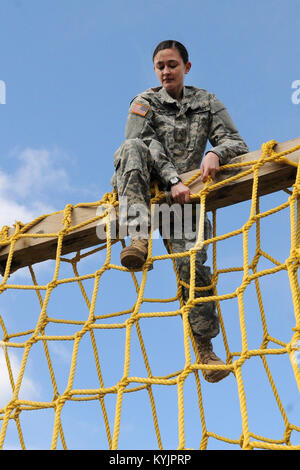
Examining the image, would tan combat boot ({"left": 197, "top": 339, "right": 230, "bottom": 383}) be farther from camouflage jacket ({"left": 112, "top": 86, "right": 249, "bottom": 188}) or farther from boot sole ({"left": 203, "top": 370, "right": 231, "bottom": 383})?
camouflage jacket ({"left": 112, "top": 86, "right": 249, "bottom": 188})

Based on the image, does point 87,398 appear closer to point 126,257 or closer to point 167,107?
point 126,257

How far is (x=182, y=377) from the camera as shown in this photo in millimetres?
1967

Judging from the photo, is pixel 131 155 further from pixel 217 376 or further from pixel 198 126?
pixel 217 376

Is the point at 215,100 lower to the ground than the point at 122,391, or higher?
higher

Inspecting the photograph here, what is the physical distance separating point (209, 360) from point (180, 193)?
780mm

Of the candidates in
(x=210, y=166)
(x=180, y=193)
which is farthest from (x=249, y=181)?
(x=180, y=193)

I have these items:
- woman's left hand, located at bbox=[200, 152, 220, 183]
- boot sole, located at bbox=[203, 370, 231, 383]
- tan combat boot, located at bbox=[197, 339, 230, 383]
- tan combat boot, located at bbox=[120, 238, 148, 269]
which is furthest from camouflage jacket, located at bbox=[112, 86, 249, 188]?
boot sole, located at bbox=[203, 370, 231, 383]

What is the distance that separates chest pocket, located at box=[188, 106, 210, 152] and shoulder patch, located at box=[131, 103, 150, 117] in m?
0.23

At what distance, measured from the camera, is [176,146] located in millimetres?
2758

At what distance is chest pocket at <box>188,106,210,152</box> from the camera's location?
276 centimetres

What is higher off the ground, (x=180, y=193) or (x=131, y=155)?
(x=131, y=155)

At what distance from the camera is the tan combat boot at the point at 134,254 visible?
7.36 feet
